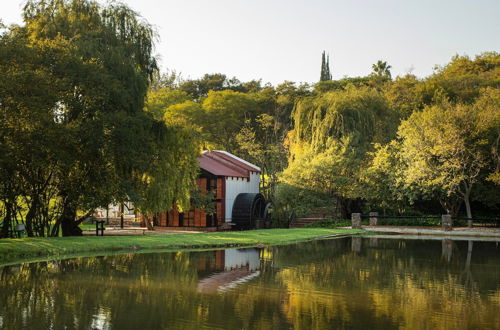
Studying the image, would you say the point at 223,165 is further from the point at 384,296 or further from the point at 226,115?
the point at 384,296

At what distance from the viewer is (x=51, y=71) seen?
22.9 meters

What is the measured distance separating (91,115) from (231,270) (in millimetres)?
10934

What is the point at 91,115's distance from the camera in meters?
24.4

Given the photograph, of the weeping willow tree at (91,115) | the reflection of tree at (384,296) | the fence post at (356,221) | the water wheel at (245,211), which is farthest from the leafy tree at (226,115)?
the reflection of tree at (384,296)

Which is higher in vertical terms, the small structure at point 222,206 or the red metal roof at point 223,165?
the red metal roof at point 223,165

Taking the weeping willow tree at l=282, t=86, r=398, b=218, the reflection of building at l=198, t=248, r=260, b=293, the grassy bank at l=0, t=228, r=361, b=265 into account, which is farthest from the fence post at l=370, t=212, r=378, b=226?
the reflection of building at l=198, t=248, r=260, b=293

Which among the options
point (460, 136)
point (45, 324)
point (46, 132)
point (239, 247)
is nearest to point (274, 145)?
point (460, 136)

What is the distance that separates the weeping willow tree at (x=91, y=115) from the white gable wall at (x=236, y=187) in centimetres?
1003

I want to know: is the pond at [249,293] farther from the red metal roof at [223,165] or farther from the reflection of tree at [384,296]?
the red metal roof at [223,165]

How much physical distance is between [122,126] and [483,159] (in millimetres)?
24344

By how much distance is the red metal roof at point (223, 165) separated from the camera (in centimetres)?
3942

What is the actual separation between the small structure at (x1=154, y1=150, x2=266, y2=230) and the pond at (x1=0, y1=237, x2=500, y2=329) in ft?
55.2

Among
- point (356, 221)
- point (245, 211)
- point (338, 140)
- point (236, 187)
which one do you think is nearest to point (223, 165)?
point (236, 187)

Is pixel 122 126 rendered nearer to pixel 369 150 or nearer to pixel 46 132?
pixel 46 132
